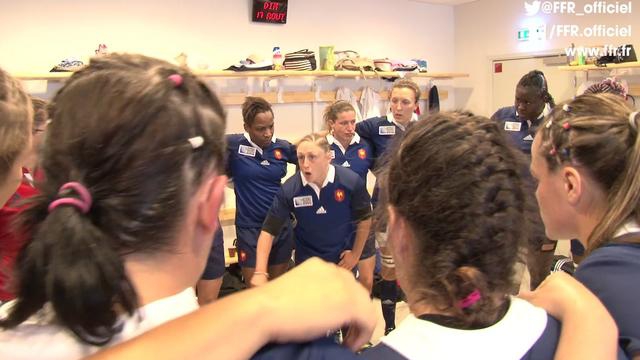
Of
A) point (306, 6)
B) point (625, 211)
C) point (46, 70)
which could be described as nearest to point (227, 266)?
point (46, 70)

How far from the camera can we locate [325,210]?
130 inches

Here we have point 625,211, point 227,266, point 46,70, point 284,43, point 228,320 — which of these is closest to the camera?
point 228,320

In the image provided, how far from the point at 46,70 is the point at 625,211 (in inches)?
184

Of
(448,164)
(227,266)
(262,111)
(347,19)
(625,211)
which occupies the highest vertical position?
(347,19)

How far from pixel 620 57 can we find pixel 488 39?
1962 mm

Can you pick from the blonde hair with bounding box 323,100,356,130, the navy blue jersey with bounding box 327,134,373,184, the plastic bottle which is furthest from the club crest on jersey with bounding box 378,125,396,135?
the plastic bottle

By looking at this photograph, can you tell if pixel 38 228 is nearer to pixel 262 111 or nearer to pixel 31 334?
pixel 31 334

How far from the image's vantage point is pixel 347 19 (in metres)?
6.12

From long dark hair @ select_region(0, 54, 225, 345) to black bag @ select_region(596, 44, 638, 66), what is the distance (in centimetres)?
544

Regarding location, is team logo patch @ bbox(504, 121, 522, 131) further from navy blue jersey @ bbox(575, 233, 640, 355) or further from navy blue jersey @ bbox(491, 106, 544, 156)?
navy blue jersey @ bbox(575, 233, 640, 355)

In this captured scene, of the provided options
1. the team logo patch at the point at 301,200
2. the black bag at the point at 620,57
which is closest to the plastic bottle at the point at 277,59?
the team logo patch at the point at 301,200

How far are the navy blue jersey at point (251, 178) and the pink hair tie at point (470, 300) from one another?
10.6 ft

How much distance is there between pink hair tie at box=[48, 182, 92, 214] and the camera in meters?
0.63

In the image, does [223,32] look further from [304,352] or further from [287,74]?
[304,352]
